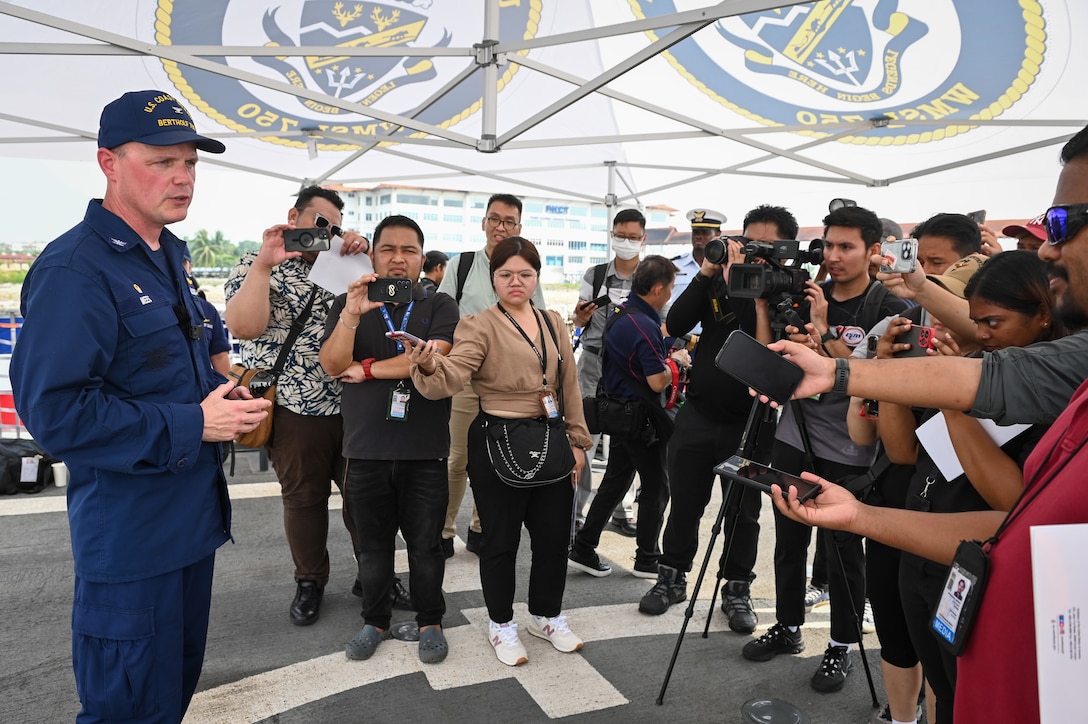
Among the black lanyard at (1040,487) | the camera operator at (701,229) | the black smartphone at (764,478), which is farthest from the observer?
the camera operator at (701,229)

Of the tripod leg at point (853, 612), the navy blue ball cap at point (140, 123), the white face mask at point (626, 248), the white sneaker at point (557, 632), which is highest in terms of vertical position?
the navy blue ball cap at point (140, 123)

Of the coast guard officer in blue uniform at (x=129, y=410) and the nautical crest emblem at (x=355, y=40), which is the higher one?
the nautical crest emblem at (x=355, y=40)

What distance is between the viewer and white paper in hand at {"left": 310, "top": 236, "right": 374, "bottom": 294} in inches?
111

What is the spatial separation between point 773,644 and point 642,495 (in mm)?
1123

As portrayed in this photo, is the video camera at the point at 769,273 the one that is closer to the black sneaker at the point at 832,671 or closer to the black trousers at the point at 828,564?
the black trousers at the point at 828,564

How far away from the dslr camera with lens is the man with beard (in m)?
1.78

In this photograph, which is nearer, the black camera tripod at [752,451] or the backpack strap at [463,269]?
the black camera tripod at [752,451]

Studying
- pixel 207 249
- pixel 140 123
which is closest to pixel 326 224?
pixel 140 123

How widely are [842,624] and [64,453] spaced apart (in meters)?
2.82

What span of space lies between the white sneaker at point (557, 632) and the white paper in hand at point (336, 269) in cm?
177

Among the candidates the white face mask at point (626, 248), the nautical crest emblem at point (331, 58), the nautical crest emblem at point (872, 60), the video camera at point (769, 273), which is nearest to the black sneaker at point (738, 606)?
the video camera at point (769, 273)

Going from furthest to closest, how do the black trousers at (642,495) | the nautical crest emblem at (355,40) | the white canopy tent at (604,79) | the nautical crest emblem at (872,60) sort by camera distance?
1. the nautical crest emblem at (355,40)
2. the nautical crest emblem at (872,60)
3. the white canopy tent at (604,79)
4. the black trousers at (642,495)

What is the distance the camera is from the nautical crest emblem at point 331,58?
5117mm

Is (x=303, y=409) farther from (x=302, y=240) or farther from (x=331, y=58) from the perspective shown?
(x=331, y=58)
